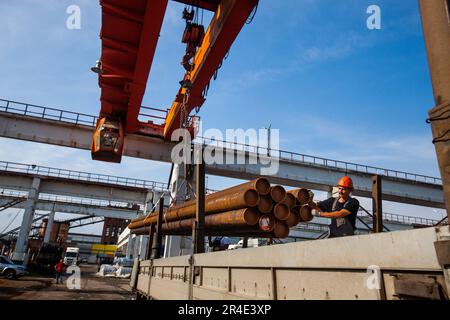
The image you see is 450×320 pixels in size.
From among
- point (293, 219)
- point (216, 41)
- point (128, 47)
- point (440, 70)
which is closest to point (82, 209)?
point (128, 47)

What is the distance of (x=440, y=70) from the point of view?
1.89m

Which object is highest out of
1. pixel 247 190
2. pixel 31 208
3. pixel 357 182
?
pixel 357 182

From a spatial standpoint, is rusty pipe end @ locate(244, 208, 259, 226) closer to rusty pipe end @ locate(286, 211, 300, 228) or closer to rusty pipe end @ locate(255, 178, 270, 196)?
rusty pipe end @ locate(255, 178, 270, 196)

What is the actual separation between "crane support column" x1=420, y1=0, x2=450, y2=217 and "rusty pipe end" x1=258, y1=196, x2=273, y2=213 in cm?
A: 315

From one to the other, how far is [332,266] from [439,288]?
0.63 m

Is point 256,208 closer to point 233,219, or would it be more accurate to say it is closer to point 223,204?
point 233,219

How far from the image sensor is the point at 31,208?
23.7 meters

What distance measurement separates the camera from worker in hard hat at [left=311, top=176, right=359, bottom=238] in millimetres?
4211

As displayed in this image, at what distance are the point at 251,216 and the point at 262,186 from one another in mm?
454

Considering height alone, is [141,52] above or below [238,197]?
→ above

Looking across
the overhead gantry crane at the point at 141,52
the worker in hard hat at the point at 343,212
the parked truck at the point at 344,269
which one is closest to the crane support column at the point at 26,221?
the overhead gantry crane at the point at 141,52

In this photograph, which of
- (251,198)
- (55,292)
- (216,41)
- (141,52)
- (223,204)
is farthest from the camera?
(55,292)
